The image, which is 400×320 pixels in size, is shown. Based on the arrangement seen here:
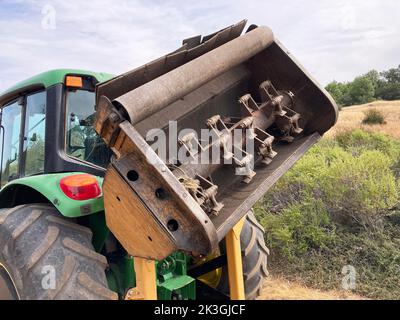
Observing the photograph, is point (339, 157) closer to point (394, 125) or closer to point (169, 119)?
point (169, 119)

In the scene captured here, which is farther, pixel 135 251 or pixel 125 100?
pixel 135 251

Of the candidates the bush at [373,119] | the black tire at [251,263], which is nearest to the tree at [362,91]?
the bush at [373,119]

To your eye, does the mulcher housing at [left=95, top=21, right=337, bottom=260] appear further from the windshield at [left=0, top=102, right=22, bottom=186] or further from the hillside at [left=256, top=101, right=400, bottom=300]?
the hillside at [left=256, top=101, right=400, bottom=300]

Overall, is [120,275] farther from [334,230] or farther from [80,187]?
[334,230]

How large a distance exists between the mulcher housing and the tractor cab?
686mm

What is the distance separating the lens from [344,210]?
5.71 meters

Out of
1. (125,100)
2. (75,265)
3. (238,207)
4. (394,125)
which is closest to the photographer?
(125,100)

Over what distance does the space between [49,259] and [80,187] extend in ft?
1.41

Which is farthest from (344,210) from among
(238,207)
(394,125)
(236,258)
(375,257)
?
(394,125)

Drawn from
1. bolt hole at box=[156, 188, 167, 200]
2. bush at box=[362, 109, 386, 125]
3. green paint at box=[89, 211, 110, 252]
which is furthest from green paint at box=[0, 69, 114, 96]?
bush at box=[362, 109, 386, 125]

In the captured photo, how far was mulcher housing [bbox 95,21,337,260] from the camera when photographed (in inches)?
69.5

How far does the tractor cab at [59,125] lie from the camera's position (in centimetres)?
273

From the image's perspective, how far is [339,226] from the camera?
5637 millimetres
